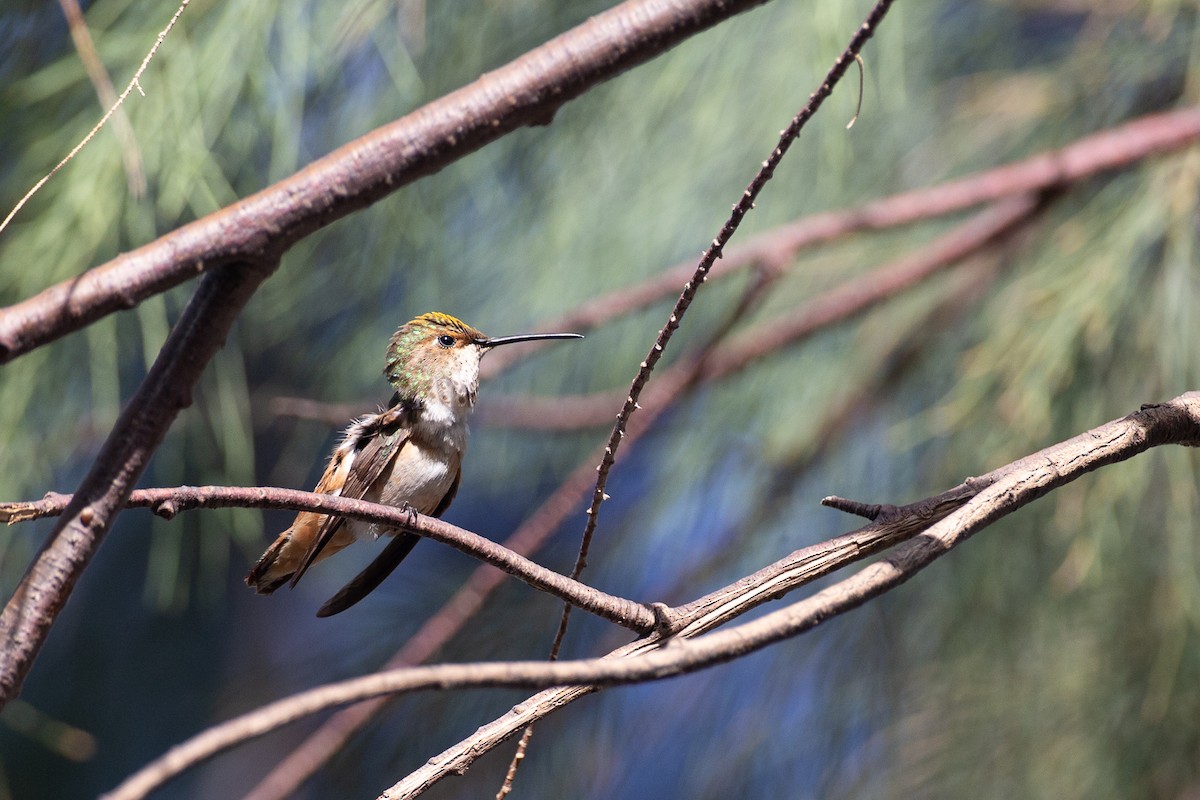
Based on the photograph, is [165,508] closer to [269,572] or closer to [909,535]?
[909,535]

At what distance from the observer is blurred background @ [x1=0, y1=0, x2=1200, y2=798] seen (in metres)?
1.30

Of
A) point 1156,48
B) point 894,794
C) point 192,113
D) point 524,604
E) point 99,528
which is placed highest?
point 1156,48

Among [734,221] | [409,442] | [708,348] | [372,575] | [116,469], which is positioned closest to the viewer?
[116,469]

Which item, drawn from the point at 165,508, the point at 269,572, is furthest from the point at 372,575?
the point at 165,508

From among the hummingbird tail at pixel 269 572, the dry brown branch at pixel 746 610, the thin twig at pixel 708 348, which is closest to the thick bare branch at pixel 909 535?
the dry brown branch at pixel 746 610

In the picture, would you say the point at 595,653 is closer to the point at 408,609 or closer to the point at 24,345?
the point at 408,609

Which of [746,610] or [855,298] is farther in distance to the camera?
[855,298]

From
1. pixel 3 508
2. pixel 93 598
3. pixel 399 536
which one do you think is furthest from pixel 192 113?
pixel 93 598

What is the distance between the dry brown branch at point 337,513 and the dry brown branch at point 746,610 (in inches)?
1.2

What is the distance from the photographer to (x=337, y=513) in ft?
2.34

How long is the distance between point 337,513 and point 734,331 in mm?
1056

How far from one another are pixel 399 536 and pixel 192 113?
1.66ft

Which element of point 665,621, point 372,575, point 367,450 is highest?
point 367,450

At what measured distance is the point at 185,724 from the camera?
3121 mm
